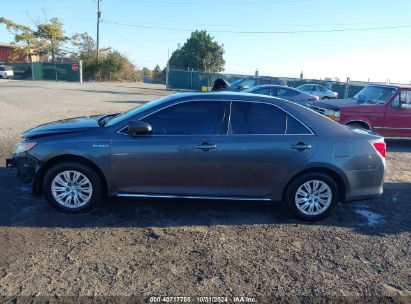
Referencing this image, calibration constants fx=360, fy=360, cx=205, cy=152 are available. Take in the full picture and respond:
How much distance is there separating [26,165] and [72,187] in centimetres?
67

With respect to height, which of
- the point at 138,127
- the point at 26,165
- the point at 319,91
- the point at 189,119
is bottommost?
the point at 26,165

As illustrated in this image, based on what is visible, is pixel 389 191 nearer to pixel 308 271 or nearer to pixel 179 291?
pixel 308 271

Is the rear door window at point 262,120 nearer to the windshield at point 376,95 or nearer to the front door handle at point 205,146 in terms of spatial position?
the front door handle at point 205,146

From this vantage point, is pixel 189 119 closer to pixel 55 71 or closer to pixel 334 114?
pixel 334 114

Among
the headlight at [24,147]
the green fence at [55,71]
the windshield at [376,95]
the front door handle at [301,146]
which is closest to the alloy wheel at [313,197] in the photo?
the front door handle at [301,146]

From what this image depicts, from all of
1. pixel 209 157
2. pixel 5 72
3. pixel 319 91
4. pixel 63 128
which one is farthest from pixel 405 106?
pixel 5 72

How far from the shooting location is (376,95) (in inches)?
408

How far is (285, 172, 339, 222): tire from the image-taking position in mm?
4812

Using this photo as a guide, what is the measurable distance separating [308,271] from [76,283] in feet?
7.42

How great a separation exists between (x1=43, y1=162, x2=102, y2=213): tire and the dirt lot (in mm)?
153

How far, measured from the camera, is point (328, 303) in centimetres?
318

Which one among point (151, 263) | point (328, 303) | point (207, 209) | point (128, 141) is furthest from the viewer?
point (207, 209)

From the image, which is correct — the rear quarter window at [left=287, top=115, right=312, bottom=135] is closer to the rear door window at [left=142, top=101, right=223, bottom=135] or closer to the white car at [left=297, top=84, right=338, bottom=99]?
the rear door window at [left=142, top=101, right=223, bottom=135]

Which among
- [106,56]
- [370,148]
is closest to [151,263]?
[370,148]
